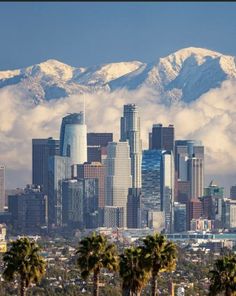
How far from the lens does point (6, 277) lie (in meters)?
88.4

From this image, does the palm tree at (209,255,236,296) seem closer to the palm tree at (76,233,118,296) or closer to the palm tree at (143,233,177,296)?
the palm tree at (143,233,177,296)

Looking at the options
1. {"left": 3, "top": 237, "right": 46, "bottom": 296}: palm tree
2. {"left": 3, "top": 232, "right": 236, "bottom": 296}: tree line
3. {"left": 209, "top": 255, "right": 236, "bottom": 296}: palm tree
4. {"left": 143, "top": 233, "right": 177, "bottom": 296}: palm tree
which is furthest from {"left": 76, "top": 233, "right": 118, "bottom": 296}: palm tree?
{"left": 209, "top": 255, "right": 236, "bottom": 296}: palm tree

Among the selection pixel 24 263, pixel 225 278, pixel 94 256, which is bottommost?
pixel 225 278

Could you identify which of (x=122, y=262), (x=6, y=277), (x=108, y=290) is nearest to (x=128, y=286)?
(x=122, y=262)

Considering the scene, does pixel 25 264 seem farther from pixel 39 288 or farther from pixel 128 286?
pixel 39 288

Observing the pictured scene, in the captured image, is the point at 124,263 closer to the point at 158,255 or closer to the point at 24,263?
the point at 158,255

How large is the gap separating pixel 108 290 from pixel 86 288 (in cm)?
463

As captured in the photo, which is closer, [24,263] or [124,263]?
[24,263]

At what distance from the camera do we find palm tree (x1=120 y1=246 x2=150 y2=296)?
3501 inches

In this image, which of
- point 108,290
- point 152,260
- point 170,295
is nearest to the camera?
point 152,260

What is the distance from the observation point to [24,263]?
3492 inches

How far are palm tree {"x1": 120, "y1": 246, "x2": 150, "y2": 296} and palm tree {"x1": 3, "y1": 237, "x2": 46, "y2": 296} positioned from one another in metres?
4.78

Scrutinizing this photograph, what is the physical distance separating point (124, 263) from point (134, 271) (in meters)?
0.77

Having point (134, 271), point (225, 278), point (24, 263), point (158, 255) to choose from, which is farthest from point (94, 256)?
point (225, 278)
